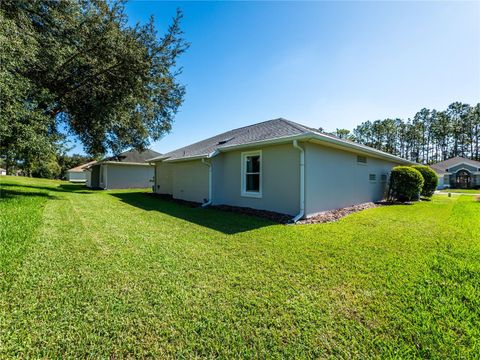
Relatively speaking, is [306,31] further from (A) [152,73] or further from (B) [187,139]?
(B) [187,139]

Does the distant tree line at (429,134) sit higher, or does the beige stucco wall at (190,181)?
the distant tree line at (429,134)

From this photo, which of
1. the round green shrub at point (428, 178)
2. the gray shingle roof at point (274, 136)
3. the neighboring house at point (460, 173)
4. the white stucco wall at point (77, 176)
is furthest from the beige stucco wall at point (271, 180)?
the white stucco wall at point (77, 176)

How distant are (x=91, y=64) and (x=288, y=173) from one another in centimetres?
910

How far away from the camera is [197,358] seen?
2.00 m

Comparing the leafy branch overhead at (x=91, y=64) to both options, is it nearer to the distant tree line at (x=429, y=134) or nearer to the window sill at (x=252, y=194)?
the window sill at (x=252, y=194)

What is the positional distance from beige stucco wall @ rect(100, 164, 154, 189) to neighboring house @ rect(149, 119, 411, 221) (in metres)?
12.5

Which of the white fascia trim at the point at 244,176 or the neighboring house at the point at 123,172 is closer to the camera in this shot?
the white fascia trim at the point at 244,176

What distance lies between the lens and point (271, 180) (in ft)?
27.2

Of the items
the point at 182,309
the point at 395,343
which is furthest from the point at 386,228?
the point at 182,309

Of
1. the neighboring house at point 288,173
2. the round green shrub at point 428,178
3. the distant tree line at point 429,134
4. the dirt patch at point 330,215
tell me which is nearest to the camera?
the dirt patch at point 330,215

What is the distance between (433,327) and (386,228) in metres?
4.29

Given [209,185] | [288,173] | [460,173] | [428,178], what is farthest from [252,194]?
[460,173]

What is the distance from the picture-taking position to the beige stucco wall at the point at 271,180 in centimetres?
763

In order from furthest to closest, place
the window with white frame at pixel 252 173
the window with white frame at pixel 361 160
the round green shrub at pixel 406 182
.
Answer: the round green shrub at pixel 406 182 < the window with white frame at pixel 361 160 < the window with white frame at pixel 252 173
